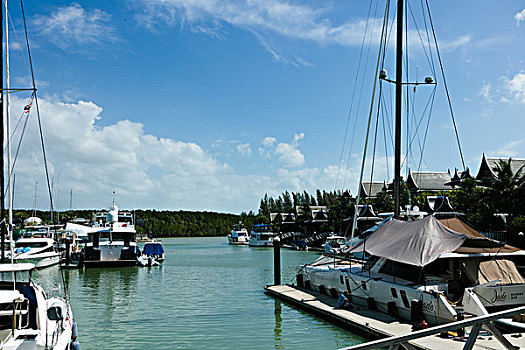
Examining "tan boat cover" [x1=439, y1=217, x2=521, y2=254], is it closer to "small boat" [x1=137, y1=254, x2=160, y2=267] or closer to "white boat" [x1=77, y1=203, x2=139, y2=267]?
"white boat" [x1=77, y1=203, x2=139, y2=267]

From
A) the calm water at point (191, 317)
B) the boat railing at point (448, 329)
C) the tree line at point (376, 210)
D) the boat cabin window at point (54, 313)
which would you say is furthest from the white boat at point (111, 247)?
the boat railing at point (448, 329)

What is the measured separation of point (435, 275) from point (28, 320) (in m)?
13.5

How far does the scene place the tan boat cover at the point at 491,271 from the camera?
634 inches

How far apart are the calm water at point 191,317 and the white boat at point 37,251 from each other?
11411 mm

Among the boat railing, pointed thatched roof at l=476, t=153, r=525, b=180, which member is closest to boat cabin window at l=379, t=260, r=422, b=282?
the boat railing

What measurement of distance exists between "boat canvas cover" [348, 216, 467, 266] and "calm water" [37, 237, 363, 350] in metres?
3.38

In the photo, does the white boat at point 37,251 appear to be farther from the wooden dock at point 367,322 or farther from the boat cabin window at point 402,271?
the boat cabin window at point 402,271

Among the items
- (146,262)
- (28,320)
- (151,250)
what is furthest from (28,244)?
(28,320)

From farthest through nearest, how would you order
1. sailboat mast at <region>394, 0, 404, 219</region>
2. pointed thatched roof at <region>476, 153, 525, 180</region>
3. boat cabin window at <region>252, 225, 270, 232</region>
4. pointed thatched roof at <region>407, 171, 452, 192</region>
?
boat cabin window at <region>252, 225, 270, 232</region>
pointed thatched roof at <region>407, 171, 452, 192</region>
pointed thatched roof at <region>476, 153, 525, 180</region>
sailboat mast at <region>394, 0, 404, 219</region>

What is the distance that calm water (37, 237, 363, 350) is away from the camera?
17000mm

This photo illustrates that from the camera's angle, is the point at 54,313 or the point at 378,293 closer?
the point at 54,313

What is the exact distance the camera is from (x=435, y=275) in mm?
17734

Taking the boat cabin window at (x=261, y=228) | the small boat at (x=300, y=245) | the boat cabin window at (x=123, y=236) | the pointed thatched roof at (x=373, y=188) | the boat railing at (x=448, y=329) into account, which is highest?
the pointed thatched roof at (x=373, y=188)

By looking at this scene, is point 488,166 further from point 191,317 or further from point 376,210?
point 191,317
